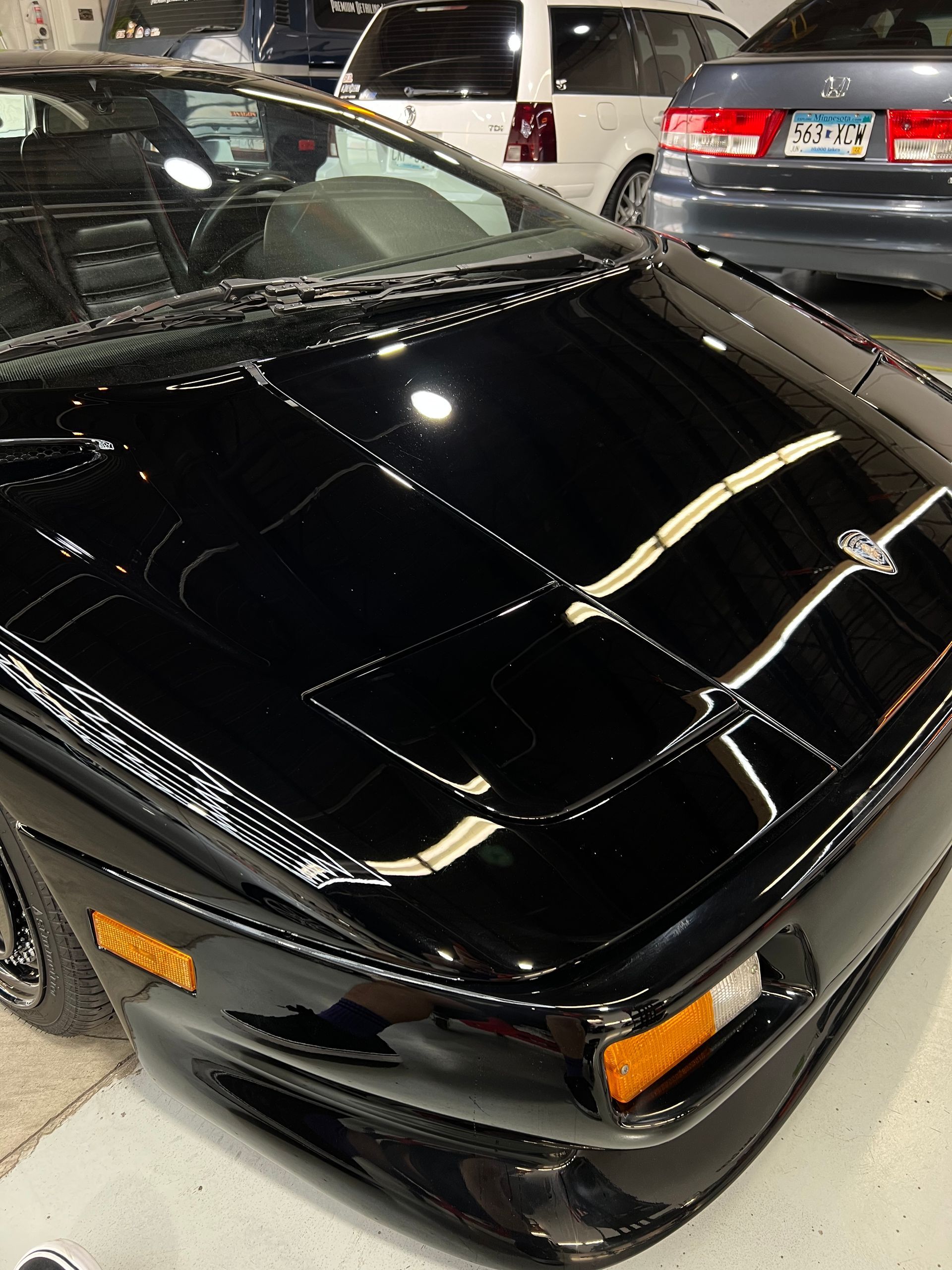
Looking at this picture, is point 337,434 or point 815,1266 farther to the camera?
point 337,434

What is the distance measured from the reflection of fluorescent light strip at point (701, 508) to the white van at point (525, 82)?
327 cm

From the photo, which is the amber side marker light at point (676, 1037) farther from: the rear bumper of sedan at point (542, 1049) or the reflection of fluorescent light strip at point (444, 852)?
the reflection of fluorescent light strip at point (444, 852)

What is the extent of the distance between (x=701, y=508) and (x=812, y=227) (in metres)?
2.62

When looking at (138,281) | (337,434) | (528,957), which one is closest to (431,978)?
(528,957)

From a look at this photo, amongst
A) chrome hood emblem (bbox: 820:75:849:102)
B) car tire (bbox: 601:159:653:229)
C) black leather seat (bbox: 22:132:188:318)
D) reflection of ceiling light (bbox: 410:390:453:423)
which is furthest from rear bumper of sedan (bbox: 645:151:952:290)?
reflection of ceiling light (bbox: 410:390:453:423)

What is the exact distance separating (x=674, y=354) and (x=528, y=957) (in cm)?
104

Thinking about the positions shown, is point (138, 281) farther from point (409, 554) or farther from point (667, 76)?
point (667, 76)

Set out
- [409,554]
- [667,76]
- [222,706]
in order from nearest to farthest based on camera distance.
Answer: [222,706], [409,554], [667,76]

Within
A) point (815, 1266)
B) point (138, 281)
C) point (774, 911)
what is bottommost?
point (815, 1266)

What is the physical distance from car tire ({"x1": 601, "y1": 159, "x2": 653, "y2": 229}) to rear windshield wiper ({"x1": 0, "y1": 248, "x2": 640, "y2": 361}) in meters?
3.48

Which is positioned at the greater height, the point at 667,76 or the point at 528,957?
the point at 667,76

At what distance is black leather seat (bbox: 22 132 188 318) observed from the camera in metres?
1.53

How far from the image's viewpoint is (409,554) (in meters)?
1.13

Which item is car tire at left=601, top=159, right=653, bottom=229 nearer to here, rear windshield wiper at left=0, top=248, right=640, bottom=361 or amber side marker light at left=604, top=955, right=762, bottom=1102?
rear windshield wiper at left=0, top=248, right=640, bottom=361
